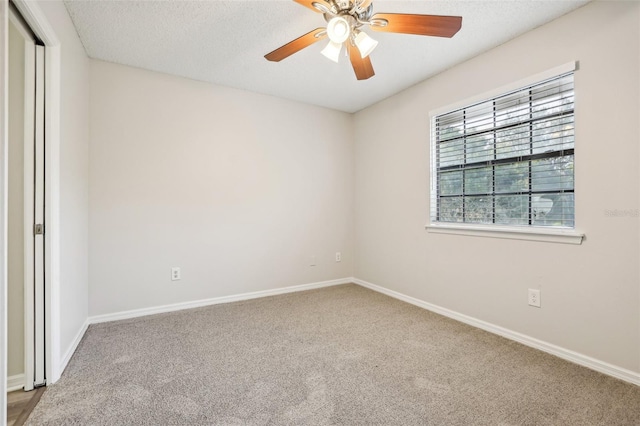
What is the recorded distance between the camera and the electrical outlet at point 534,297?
7.38 feet

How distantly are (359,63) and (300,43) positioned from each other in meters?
0.42

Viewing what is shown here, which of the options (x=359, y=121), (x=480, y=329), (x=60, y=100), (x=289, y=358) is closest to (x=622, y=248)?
(x=480, y=329)

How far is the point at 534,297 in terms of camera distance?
2.27m

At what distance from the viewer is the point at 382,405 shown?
159 cm

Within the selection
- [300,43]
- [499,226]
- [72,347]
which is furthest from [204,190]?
[499,226]

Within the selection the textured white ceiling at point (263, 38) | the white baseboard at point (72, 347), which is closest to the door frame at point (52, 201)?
the white baseboard at point (72, 347)

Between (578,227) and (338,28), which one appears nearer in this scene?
(338,28)

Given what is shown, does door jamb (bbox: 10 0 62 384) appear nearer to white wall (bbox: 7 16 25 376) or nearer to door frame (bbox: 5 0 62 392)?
door frame (bbox: 5 0 62 392)

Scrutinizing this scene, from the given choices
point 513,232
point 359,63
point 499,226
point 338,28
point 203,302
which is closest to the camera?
point 338,28

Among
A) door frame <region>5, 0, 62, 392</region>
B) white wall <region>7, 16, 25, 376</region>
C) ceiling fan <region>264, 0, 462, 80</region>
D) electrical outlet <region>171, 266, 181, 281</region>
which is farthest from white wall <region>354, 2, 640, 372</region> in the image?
white wall <region>7, 16, 25, 376</region>

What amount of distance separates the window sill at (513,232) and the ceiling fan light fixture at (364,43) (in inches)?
68.7

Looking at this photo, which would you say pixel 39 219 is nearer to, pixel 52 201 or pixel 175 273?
pixel 52 201

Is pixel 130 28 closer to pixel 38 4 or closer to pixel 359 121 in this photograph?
pixel 38 4

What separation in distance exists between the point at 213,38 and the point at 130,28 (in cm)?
60
